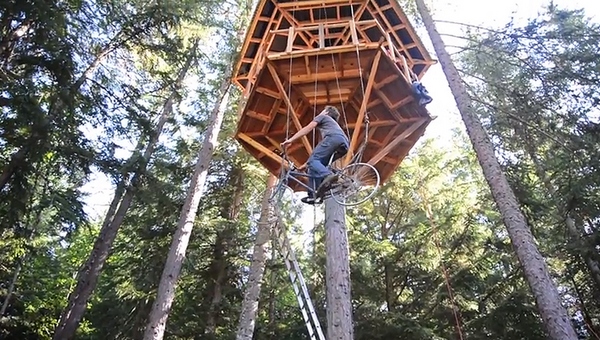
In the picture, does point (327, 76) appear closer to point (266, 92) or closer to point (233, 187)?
point (266, 92)

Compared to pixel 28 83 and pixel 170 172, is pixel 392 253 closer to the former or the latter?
pixel 170 172

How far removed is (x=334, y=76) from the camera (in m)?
7.22

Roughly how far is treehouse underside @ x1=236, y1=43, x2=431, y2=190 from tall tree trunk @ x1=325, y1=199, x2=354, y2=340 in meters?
1.14

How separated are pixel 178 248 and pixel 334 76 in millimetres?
4275

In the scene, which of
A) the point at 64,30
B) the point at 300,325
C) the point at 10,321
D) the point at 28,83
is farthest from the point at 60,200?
the point at 10,321

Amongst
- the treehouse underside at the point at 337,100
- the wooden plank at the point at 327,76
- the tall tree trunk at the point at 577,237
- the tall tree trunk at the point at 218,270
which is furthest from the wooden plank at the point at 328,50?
the tall tree trunk at the point at 218,270

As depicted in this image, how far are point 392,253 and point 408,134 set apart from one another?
3.48 metres

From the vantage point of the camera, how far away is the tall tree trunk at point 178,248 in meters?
7.22

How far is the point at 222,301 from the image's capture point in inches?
450

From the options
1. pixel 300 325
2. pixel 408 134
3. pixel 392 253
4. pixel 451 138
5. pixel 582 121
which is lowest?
pixel 300 325

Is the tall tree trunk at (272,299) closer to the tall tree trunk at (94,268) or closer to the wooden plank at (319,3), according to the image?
the tall tree trunk at (94,268)

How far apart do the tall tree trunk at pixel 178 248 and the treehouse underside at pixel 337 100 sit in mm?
1362

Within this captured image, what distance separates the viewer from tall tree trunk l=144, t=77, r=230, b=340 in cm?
722

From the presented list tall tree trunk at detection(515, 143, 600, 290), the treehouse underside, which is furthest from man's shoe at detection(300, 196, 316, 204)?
tall tree trunk at detection(515, 143, 600, 290)
